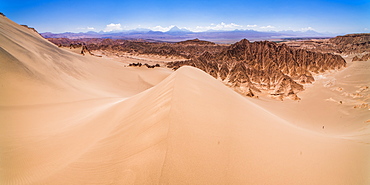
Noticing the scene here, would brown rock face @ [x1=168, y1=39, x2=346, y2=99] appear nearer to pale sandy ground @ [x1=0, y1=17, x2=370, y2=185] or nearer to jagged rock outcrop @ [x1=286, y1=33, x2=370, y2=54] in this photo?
pale sandy ground @ [x1=0, y1=17, x2=370, y2=185]

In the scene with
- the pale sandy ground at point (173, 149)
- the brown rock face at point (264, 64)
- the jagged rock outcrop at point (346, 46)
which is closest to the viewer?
the pale sandy ground at point (173, 149)

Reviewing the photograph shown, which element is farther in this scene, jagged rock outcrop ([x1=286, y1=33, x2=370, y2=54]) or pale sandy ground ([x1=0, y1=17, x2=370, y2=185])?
jagged rock outcrop ([x1=286, y1=33, x2=370, y2=54])

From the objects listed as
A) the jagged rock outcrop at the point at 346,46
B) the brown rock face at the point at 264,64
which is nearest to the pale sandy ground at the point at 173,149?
the brown rock face at the point at 264,64

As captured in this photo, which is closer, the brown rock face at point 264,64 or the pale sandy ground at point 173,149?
the pale sandy ground at point 173,149

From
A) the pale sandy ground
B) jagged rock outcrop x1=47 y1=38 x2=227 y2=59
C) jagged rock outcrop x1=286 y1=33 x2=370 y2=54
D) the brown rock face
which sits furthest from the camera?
jagged rock outcrop x1=47 y1=38 x2=227 y2=59

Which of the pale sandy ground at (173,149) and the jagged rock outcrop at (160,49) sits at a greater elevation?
the jagged rock outcrop at (160,49)

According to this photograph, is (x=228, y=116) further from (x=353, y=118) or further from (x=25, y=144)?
(x=353, y=118)

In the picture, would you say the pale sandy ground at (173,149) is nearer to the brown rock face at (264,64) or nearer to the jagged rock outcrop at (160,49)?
the brown rock face at (264,64)

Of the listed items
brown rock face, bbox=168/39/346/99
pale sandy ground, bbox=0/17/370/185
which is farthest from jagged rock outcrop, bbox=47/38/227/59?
pale sandy ground, bbox=0/17/370/185
